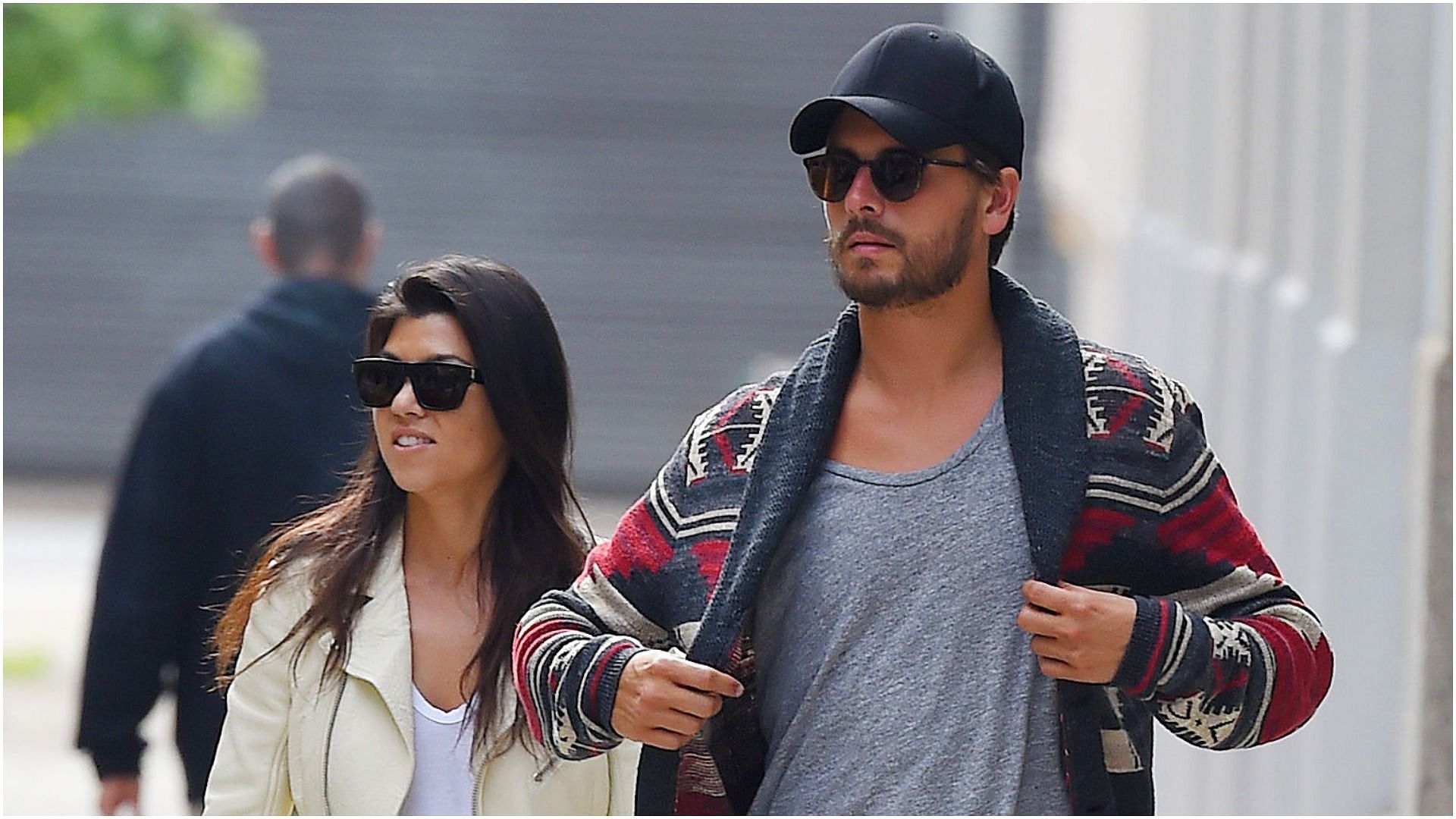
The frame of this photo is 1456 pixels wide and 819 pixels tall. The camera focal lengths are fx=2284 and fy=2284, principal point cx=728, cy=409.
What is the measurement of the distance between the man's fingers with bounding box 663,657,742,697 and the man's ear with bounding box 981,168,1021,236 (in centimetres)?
60

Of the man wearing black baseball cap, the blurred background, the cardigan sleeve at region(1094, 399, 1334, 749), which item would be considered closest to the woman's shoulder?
the man wearing black baseball cap

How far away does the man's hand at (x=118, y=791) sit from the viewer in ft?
15.3

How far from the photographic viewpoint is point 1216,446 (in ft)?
30.0

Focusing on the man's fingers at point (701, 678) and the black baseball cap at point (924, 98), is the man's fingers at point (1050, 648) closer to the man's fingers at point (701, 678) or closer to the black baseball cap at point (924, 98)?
the man's fingers at point (701, 678)

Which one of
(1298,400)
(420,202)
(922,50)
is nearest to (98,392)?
(420,202)

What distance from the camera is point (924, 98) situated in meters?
2.51

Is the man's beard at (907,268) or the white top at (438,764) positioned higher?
the man's beard at (907,268)

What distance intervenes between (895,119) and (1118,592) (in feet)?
1.88

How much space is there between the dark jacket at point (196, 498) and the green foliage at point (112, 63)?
214 inches

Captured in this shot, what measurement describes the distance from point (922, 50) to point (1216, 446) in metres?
6.86

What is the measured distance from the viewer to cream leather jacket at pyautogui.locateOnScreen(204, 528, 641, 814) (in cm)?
269

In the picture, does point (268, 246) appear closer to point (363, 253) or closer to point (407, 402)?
point (363, 253)

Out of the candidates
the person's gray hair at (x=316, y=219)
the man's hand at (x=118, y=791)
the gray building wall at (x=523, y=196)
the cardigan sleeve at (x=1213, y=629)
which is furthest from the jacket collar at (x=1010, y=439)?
the gray building wall at (x=523, y=196)

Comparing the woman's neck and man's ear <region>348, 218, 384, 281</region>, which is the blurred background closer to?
man's ear <region>348, 218, 384, 281</region>
